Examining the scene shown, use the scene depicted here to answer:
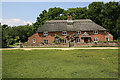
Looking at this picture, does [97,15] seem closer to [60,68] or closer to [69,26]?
[69,26]

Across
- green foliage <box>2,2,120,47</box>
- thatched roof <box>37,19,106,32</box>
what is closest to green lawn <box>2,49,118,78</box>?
thatched roof <box>37,19,106,32</box>

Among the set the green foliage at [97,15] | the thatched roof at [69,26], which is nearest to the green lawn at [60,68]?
the thatched roof at [69,26]

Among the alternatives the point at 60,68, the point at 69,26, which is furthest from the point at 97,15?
the point at 60,68

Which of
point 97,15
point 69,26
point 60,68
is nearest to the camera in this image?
point 60,68

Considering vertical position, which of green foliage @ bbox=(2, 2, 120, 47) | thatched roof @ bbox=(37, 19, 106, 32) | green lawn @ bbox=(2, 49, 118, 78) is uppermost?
green foliage @ bbox=(2, 2, 120, 47)

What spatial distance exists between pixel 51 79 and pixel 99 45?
97.2 feet

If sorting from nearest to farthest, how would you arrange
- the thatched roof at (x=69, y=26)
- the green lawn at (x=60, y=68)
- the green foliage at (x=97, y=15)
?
the green lawn at (x=60, y=68) < the thatched roof at (x=69, y=26) < the green foliage at (x=97, y=15)

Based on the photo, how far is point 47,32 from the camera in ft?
146

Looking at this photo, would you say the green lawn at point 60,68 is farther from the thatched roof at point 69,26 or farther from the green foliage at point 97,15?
the green foliage at point 97,15

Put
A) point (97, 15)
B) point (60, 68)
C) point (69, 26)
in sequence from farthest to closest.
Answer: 1. point (97, 15)
2. point (69, 26)
3. point (60, 68)

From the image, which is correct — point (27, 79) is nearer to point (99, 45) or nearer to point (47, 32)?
point (99, 45)

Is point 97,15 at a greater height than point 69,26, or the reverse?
point 97,15

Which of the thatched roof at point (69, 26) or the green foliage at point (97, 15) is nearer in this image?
the thatched roof at point (69, 26)

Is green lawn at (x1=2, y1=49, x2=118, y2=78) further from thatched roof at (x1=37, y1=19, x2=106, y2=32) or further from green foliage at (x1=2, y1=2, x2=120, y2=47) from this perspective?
green foliage at (x1=2, y1=2, x2=120, y2=47)
